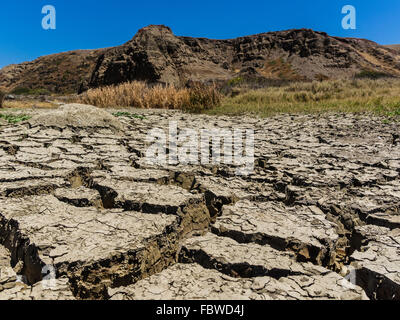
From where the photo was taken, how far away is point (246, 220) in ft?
5.81

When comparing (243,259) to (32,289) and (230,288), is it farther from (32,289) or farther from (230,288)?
(32,289)

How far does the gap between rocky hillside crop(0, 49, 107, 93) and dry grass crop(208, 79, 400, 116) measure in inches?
857

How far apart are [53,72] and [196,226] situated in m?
35.5

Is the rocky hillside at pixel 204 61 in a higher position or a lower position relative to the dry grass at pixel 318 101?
higher

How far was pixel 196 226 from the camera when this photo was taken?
6.04 feet

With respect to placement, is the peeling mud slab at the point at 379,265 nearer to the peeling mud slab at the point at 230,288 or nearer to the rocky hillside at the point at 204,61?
the peeling mud slab at the point at 230,288

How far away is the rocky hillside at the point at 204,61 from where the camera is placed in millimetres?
17719

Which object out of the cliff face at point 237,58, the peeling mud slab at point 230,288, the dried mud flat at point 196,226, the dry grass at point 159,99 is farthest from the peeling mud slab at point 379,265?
the cliff face at point 237,58

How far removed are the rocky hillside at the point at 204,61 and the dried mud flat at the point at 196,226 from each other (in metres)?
14.7

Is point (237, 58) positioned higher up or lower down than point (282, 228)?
higher up

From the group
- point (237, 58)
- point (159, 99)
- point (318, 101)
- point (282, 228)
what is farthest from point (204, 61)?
point (282, 228)

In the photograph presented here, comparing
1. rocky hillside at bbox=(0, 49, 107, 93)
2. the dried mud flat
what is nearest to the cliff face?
rocky hillside at bbox=(0, 49, 107, 93)

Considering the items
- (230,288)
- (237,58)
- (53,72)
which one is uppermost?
(53,72)

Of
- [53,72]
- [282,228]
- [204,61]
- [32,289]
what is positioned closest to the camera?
[32,289]
